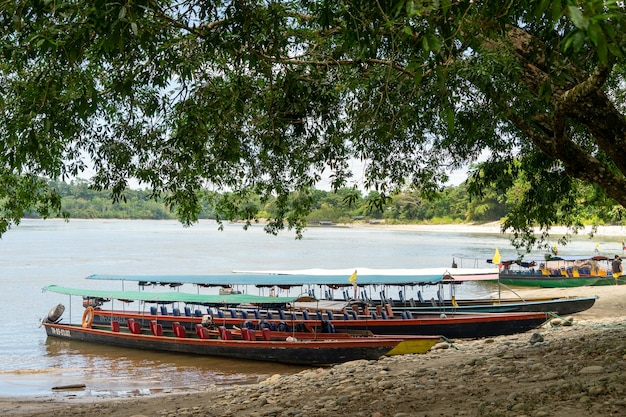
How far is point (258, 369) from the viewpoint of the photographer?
15570 millimetres

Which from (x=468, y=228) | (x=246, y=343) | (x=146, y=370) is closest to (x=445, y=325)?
(x=246, y=343)

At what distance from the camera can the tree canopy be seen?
4770 millimetres

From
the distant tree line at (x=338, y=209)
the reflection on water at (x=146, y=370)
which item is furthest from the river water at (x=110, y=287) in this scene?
the distant tree line at (x=338, y=209)

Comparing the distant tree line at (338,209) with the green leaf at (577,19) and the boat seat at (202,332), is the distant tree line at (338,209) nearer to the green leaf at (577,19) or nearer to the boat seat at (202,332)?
the boat seat at (202,332)

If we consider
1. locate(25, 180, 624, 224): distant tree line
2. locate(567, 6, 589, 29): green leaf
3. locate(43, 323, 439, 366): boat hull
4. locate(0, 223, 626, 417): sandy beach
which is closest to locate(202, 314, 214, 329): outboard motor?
locate(43, 323, 439, 366): boat hull

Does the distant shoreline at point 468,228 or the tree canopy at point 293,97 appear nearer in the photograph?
the tree canopy at point 293,97

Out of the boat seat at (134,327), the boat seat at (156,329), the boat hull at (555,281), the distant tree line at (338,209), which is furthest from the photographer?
the distant tree line at (338,209)

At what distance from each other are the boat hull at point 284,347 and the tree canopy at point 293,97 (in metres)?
5.46

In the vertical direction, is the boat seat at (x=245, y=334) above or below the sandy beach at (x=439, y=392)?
below

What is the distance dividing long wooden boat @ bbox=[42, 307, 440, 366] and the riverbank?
211 cm

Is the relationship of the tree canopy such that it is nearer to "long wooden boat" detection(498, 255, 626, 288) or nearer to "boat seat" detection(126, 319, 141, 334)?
"boat seat" detection(126, 319, 141, 334)

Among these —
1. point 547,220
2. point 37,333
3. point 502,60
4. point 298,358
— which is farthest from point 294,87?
point 37,333

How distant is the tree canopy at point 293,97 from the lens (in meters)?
4.77

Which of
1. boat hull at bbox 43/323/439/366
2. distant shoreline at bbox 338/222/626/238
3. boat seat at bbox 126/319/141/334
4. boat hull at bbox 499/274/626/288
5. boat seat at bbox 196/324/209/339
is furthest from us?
distant shoreline at bbox 338/222/626/238
